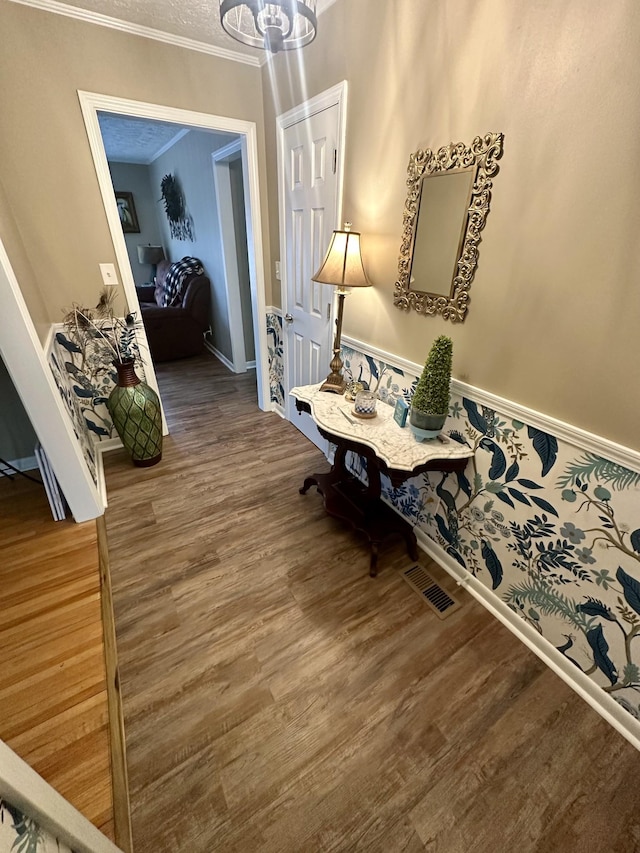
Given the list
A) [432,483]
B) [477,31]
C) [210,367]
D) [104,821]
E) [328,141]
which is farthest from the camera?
[210,367]

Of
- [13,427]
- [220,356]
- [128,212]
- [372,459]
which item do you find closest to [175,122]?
[13,427]

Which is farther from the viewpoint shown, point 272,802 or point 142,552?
point 142,552

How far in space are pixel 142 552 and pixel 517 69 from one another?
2.37 meters

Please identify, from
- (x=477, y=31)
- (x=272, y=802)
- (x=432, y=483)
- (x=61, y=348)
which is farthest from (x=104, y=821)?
(x=477, y=31)

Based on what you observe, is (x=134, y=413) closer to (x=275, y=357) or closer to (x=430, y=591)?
(x=275, y=357)

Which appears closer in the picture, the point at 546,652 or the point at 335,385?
the point at 546,652

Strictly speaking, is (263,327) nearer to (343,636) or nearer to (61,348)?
(61,348)

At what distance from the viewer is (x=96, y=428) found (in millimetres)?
2557

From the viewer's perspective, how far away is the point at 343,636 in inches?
57.3

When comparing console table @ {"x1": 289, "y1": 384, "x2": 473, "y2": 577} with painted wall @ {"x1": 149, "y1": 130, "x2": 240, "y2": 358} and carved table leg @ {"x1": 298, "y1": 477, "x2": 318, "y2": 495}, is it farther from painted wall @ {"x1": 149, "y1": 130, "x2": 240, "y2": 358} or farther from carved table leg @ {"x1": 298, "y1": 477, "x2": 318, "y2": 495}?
painted wall @ {"x1": 149, "y1": 130, "x2": 240, "y2": 358}

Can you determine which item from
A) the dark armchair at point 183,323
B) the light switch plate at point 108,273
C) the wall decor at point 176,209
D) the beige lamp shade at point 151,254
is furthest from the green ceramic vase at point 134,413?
the beige lamp shade at point 151,254

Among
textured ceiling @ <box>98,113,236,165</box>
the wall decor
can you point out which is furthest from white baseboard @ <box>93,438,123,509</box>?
the wall decor

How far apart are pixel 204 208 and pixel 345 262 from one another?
10.2ft

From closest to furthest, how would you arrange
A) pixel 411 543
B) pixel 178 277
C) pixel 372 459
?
pixel 372 459, pixel 411 543, pixel 178 277
